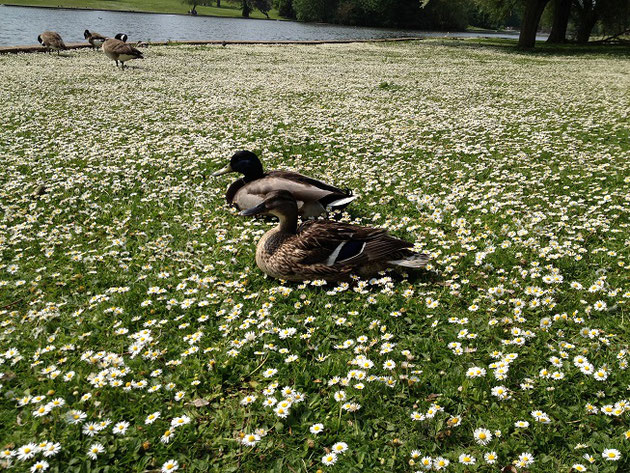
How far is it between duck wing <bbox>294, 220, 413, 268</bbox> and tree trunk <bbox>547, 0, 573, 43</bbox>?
52.0 m

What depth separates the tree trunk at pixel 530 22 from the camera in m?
38.1

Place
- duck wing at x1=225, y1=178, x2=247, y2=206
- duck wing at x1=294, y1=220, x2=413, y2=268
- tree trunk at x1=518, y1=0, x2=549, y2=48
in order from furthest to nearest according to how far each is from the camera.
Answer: tree trunk at x1=518, y1=0, x2=549, y2=48, duck wing at x1=225, y1=178, x2=247, y2=206, duck wing at x1=294, y1=220, x2=413, y2=268

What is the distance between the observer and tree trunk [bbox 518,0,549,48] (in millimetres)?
38062

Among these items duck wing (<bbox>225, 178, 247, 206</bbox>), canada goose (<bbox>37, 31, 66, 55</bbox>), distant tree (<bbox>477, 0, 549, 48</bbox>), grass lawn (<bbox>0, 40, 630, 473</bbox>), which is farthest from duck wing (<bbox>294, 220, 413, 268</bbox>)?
distant tree (<bbox>477, 0, 549, 48</bbox>)

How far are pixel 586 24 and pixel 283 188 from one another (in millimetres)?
56133

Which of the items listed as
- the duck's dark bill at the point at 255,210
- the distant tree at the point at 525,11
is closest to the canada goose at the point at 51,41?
the duck's dark bill at the point at 255,210

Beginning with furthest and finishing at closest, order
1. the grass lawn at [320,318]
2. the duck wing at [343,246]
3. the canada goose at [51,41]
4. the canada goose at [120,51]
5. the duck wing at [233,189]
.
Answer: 1. the canada goose at [51,41]
2. the canada goose at [120,51]
3. the duck wing at [233,189]
4. the duck wing at [343,246]
5. the grass lawn at [320,318]

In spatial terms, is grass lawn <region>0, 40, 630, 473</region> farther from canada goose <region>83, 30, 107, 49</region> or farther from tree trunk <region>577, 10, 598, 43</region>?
tree trunk <region>577, 10, 598, 43</region>

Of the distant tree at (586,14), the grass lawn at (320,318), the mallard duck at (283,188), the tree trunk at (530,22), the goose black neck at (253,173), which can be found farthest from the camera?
the distant tree at (586,14)

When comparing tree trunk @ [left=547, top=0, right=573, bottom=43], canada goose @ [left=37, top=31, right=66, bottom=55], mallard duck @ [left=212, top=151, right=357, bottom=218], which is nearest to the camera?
mallard duck @ [left=212, top=151, right=357, bottom=218]

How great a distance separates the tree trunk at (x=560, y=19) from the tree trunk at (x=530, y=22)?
270 inches

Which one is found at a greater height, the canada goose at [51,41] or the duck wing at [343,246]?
the canada goose at [51,41]

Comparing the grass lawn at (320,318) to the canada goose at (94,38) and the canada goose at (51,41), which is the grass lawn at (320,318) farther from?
the canada goose at (94,38)

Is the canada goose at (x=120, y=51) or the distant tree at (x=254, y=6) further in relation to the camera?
the distant tree at (x=254, y=6)
